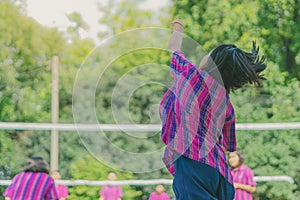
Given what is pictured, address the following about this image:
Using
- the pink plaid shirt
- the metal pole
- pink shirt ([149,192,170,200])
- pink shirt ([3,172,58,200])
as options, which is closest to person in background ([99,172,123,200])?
pink shirt ([149,192,170,200])

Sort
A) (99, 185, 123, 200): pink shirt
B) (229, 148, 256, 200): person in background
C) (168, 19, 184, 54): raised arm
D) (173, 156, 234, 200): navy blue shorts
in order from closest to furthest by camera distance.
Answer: (173, 156, 234, 200): navy blue shorts
(168, 19, 184, 54): raised arm
(229, 148, 256, 200): person in background
(99, 185, 123, 200): pink shirt

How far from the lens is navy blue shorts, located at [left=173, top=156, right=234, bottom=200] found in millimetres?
3488

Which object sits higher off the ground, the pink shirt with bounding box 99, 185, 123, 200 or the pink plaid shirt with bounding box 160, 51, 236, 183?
the pink plaid shirt with bounding box 160, 51, 236, 183

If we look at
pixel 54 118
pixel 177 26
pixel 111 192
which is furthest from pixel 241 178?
pixel 54 118

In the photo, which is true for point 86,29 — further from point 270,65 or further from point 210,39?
point 270,65

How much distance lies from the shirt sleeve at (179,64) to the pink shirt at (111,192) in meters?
5.69

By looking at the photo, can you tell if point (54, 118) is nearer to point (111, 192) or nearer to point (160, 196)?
point (111, 192)

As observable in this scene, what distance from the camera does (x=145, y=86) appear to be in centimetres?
956

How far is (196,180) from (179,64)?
1.76 feet


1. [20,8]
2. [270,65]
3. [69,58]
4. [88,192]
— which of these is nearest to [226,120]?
[88,192]

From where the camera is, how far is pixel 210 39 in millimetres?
14312

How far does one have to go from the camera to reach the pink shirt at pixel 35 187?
6.23 meters

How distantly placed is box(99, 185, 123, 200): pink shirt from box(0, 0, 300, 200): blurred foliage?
533mm

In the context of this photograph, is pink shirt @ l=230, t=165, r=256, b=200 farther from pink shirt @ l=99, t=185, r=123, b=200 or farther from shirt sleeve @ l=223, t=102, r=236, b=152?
shirt sleeve @ l=223, t=102, r=236, b=152
